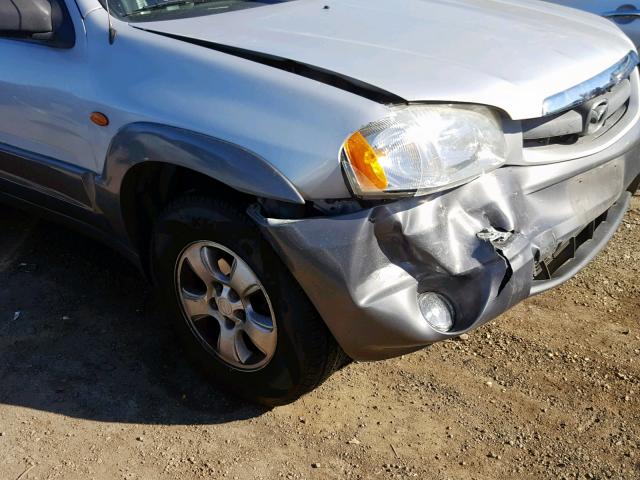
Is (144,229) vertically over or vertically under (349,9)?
under

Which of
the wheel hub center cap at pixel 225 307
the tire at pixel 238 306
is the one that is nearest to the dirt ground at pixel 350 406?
the tire at pixel 238 306

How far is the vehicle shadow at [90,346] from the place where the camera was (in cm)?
308

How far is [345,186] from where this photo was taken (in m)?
2.42

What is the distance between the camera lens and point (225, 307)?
290 centimetres

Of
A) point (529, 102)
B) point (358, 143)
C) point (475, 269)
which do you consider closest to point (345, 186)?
point (358, 143)

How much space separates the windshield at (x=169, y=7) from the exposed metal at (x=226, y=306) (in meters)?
0.94

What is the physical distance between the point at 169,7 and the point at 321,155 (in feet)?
4.07

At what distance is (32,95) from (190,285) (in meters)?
0.98

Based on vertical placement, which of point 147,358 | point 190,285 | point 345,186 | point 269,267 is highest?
point 345,186

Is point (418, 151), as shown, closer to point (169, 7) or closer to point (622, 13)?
point (169, 7)

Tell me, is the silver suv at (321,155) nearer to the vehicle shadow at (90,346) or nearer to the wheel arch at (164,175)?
the wheel arch at (164,175)

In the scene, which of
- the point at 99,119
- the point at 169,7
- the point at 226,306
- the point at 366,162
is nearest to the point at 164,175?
the point at 99,119

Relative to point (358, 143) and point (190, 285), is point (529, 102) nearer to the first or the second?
point (358, 143)

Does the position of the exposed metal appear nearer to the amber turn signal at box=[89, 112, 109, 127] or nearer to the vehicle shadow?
the vehicle shadow
